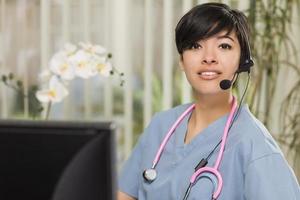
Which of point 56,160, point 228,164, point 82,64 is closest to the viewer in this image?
point 56,160

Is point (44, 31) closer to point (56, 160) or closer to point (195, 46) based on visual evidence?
point (195, 46)

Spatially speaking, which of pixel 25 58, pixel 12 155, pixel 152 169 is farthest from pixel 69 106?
pixel 12 155

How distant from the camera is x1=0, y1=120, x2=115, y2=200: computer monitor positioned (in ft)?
2.44

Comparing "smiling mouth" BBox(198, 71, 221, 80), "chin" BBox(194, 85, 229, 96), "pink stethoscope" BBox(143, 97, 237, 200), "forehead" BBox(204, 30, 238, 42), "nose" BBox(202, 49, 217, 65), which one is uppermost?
"forehead" BBox(204, 30, 238, 42)

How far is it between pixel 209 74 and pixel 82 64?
0.57 m

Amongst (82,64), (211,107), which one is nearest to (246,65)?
(211,107)

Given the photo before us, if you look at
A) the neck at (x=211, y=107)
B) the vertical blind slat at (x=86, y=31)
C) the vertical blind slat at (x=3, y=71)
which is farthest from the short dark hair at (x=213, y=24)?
the vertical blind slat at (x=3, y=71)

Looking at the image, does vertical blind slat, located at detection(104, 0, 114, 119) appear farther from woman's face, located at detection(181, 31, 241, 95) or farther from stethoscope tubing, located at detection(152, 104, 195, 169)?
woman's face, located at detection(181, 31, 241, 95)

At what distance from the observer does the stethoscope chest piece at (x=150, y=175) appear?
4.53ft

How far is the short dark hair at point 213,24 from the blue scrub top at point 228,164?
18 cm

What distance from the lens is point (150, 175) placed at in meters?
1.38

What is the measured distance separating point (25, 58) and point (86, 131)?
5.28 ft

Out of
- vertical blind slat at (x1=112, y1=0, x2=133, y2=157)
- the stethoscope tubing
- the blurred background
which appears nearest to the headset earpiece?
the stethoscope tubing

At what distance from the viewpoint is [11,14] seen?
227 centimetres
